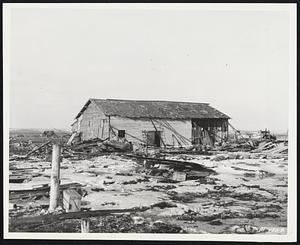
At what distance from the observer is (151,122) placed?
8.71 feet

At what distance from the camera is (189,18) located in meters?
2.57

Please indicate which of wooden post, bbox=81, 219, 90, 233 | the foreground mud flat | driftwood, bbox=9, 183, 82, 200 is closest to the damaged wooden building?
the foreground mud flat

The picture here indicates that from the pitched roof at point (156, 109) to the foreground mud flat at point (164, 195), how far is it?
0.26 m

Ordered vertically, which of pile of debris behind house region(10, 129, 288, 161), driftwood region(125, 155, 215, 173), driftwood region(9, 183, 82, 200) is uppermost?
pile of debris behind house region(10, 129, 288, 161)

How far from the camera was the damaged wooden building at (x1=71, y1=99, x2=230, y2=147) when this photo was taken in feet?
8.53

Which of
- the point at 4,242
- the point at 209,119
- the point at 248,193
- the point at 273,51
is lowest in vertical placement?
the point at 4,242

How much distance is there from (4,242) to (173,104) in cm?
121

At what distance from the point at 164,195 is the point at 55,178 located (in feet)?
2.01

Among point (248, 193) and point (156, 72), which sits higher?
point (156, 72)

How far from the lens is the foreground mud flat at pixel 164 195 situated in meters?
2.54

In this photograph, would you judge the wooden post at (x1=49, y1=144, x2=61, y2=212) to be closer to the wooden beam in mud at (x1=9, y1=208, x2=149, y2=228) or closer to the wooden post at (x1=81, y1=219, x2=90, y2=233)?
the wooden beam in mud at (x1=9, y1=208, x2=149, y2=228)

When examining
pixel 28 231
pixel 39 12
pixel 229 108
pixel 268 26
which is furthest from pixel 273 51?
pixel 28 231

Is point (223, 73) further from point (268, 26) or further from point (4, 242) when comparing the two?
point (4, 242)

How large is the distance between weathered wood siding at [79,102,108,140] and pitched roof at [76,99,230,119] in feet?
0.12
